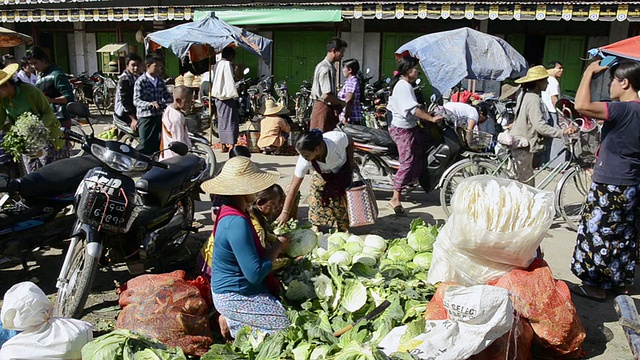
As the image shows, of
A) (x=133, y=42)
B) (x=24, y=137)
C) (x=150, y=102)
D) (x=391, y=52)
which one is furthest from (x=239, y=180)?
(x=133, y=42)

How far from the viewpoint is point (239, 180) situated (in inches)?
127

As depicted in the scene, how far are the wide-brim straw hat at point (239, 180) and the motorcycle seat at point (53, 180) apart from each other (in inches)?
56.2

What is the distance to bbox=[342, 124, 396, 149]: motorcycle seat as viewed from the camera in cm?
648

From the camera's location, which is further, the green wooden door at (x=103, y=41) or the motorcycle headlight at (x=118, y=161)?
the green wooden door at (x=103, y=41)

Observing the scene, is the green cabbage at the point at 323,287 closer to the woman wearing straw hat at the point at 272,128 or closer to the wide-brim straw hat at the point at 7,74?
the wide-brim straw hat at the point at 7,74

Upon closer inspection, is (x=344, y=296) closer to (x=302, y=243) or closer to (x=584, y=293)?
(x=302, y=243)

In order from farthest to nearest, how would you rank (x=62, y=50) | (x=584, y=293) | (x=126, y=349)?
(x=62, y=50)
(x=584, y=293)
(x=126, y=349)

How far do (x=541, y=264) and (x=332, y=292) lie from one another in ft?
4.31

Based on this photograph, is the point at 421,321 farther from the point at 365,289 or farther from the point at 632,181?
the point at 632,181

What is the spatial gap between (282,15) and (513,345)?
427 inches

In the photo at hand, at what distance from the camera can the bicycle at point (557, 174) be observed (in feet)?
18.5

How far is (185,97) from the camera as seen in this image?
5.77 m

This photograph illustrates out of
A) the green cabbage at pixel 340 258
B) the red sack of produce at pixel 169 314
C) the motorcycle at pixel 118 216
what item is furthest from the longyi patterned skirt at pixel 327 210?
the red sack of produce at pixel 169 314

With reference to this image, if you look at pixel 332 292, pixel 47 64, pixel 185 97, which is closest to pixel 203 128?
pixel 47 64
